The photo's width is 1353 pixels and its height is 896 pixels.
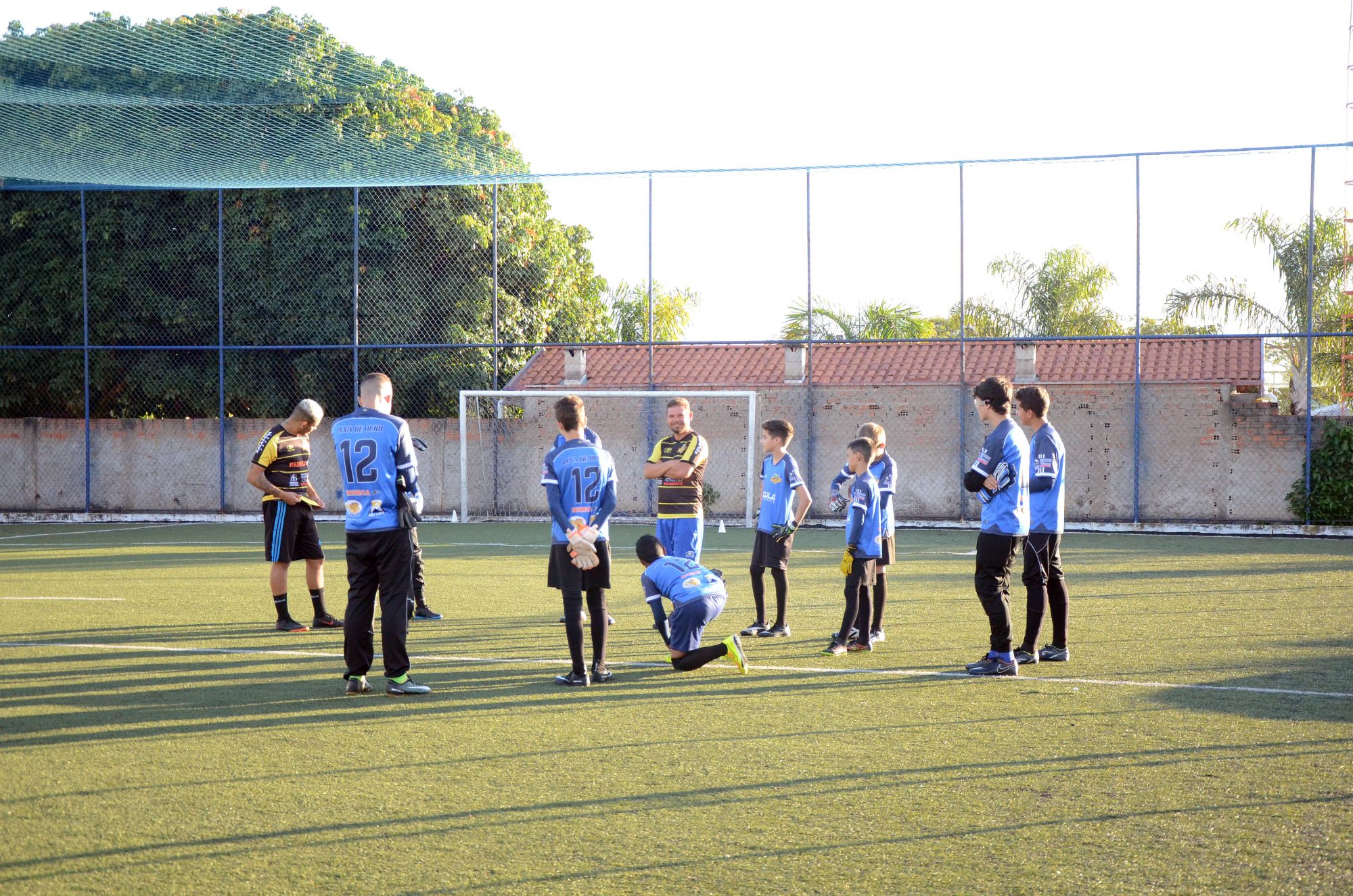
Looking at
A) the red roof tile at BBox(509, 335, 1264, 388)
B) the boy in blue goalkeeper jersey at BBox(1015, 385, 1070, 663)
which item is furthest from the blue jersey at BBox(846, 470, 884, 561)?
the red roof tile at BBox(509, 335, 1264, 388)

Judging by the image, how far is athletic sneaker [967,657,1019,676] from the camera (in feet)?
23.1

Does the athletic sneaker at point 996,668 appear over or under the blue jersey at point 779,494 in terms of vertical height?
under

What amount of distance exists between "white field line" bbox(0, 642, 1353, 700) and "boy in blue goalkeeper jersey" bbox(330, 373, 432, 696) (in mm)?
1129

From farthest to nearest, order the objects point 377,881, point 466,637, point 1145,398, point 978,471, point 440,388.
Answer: point 440,388, point 1145,398, point 466,637, point 978,471, point 377,881

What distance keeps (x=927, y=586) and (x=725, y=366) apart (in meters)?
19.2

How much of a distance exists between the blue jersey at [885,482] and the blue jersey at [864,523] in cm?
15

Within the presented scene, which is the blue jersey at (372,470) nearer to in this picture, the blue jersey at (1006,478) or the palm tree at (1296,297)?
the blue jersey at (1006,478)

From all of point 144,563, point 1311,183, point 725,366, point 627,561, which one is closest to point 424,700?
point 627,561

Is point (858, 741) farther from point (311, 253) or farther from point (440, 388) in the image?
point (311, 253)

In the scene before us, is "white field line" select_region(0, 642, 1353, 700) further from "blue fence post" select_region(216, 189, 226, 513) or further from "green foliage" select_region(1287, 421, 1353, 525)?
"blue fence post" select_region(216, 189, 226, 513)

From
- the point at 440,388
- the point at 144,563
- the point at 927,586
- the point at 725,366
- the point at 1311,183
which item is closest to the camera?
the point at 927,586

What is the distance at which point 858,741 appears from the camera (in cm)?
551

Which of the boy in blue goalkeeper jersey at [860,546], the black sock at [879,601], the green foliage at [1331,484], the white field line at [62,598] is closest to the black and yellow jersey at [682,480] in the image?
the boy in blue goalkeeper jersey at [860,546]

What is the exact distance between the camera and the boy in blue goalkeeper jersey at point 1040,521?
7387 mm
